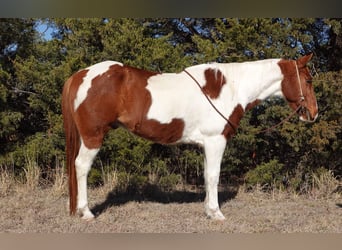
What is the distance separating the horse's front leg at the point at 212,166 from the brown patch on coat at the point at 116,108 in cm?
40

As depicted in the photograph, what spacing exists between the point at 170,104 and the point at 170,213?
4.69 feet

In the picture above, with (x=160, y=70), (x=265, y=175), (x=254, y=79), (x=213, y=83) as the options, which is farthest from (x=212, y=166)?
(x=160, y=70)

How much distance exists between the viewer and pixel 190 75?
5090mm

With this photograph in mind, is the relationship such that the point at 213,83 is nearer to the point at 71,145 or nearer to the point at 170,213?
the point at 170,213

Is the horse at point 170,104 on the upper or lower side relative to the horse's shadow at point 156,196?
upper

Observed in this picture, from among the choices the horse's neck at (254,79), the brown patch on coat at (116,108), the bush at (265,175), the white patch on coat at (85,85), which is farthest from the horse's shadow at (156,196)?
the horse's neck at (254,79)

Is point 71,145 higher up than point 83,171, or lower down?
higher up

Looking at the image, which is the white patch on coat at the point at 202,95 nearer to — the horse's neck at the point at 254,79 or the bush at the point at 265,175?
the horse's neck at the point at 254,79

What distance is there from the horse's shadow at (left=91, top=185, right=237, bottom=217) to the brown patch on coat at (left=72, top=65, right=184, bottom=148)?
4.51 ft

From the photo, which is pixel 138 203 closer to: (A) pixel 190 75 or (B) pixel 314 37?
(A) pixel 190 75

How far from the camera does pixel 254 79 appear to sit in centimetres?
518

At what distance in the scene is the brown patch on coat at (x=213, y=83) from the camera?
5.02 metres

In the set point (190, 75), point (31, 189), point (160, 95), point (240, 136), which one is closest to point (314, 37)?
point (240, 136)

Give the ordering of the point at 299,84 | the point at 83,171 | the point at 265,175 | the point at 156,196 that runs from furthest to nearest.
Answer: the point at 265,175 < the point at 156,196 < the point at 299,84 < the point at 83,171
